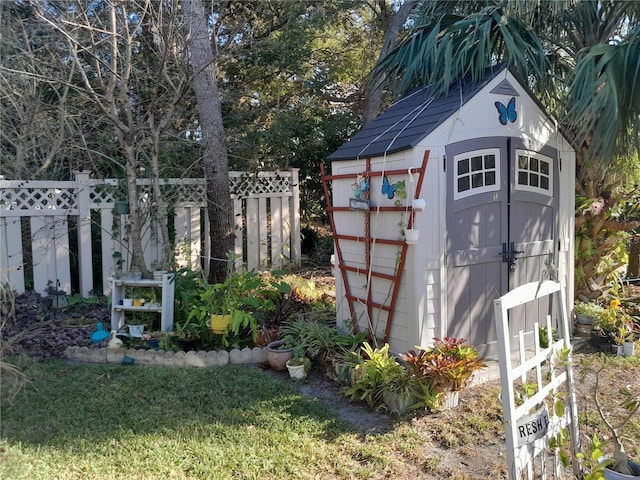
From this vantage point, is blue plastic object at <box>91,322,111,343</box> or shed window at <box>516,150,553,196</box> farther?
blue plastic object at <box>91,322,111,343</box>

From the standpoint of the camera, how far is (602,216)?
602cm

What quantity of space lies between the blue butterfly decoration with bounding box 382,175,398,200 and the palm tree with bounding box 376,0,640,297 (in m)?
1.23

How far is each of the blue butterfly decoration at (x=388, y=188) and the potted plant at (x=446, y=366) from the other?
1.40 metres

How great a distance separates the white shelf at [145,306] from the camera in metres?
5.59

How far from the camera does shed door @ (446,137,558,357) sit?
4672mm

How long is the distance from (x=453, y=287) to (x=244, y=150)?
553cm

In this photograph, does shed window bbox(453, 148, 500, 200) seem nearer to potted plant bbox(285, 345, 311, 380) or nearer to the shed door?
the shed door

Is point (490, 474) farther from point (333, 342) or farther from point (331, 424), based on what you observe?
point (333, 342)

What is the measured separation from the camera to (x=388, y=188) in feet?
15.5

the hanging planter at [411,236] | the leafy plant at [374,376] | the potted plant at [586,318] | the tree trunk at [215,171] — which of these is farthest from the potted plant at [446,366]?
the tree trunk at [215,171]

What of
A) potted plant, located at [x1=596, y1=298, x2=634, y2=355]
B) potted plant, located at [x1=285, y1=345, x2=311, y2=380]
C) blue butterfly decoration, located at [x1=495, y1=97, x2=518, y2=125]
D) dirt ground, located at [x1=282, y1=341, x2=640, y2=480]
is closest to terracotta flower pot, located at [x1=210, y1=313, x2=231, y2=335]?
potted plant, located at [x1=285, y1=345, x2=311, y2=380]

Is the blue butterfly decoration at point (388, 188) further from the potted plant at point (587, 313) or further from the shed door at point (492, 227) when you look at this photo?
the potted plant at point (587, 313)

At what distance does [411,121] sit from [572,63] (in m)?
2.87

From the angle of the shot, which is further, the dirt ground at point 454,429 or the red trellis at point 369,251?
the red trellis at point 369,251
